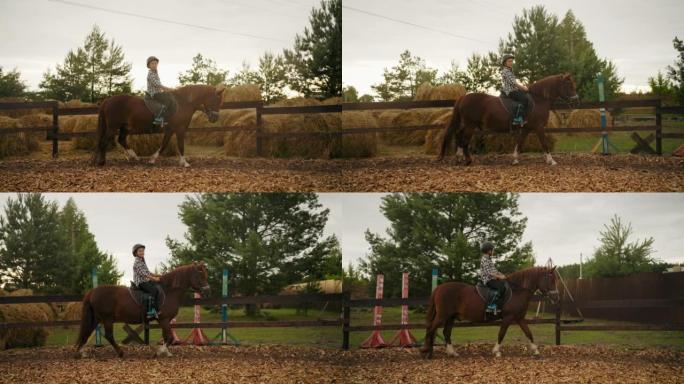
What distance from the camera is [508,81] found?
950 cm

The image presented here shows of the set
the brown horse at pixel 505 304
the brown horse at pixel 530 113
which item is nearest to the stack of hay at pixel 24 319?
the brown horse at pixel 505 304

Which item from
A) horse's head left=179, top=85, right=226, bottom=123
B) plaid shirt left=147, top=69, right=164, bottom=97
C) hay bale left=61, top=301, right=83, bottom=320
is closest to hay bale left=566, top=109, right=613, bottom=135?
horse's head left=179, top=85, right=226, bottom=123

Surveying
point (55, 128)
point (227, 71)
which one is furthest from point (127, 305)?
point (227, 71)

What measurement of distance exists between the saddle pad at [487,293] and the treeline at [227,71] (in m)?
2.50

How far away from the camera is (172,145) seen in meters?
9.64

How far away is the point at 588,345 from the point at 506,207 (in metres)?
1.55

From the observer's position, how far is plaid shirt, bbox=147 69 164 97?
944cm

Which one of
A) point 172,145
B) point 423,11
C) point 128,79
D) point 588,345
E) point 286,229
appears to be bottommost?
point 588,345

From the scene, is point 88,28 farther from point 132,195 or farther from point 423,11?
point 423,11

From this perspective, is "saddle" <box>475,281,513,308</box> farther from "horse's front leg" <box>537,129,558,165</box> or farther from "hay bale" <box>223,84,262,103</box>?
"hay bale" <box>223,84,262,103</box>

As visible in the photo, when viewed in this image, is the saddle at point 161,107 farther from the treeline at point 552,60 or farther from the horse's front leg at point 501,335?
the horse's front leg at point 501,335

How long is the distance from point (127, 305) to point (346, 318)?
225 cm

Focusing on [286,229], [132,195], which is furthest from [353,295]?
[132,195]

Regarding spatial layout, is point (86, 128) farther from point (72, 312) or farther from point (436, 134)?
point (436, 134)
